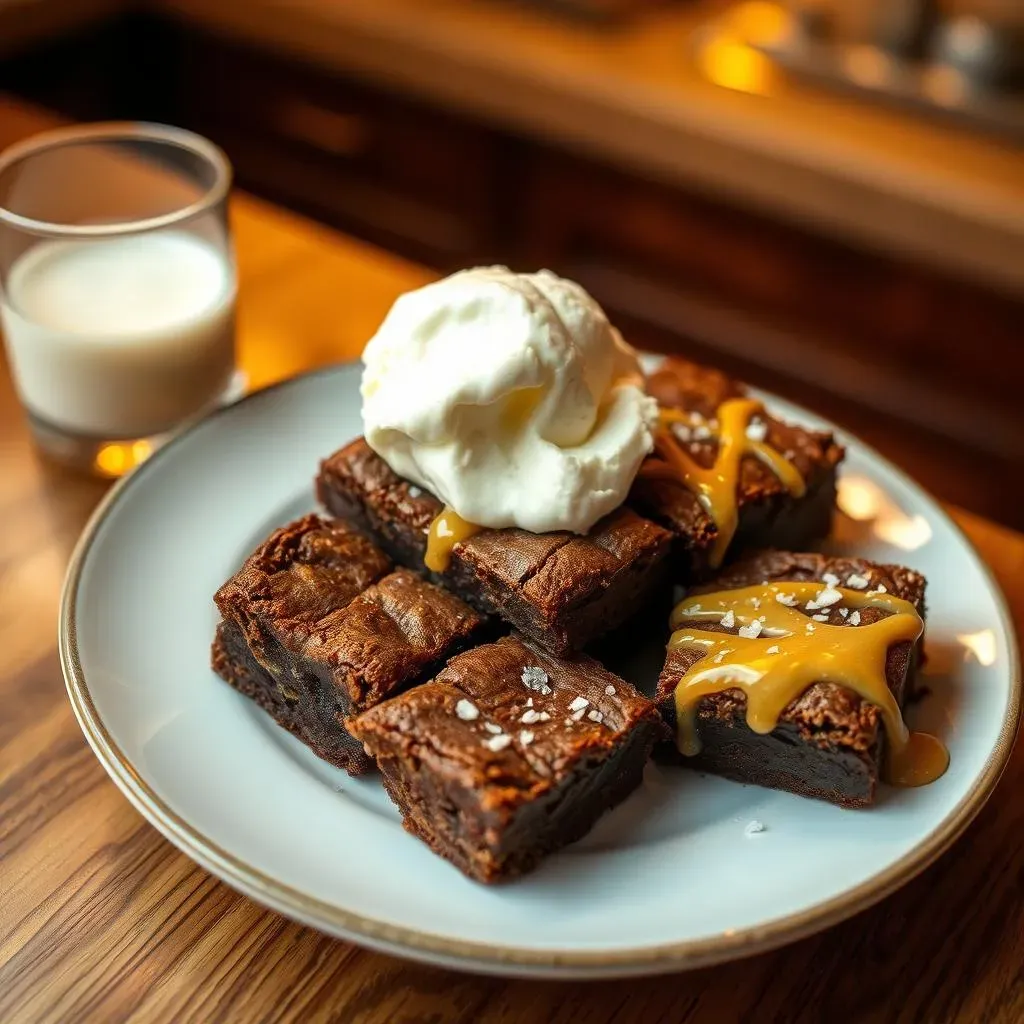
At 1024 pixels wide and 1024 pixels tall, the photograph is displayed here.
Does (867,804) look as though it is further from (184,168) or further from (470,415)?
(184,168)

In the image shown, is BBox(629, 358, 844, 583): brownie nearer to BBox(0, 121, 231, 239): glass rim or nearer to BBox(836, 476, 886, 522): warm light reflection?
A: BBox(836, 476, 886, 522): warm light reflection

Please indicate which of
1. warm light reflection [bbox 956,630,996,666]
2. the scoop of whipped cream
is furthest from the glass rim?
warm light reflection [bbox 956,630,996,666]

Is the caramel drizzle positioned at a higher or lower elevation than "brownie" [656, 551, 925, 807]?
higher

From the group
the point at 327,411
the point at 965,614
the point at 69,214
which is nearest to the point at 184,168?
the point at 69,214

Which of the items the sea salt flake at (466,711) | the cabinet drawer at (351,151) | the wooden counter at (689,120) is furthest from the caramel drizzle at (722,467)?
Answer: the cabinet drawer at (351,151)

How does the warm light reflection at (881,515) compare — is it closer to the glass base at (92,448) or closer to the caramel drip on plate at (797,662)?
the caramel drip on plate at (797,662)
